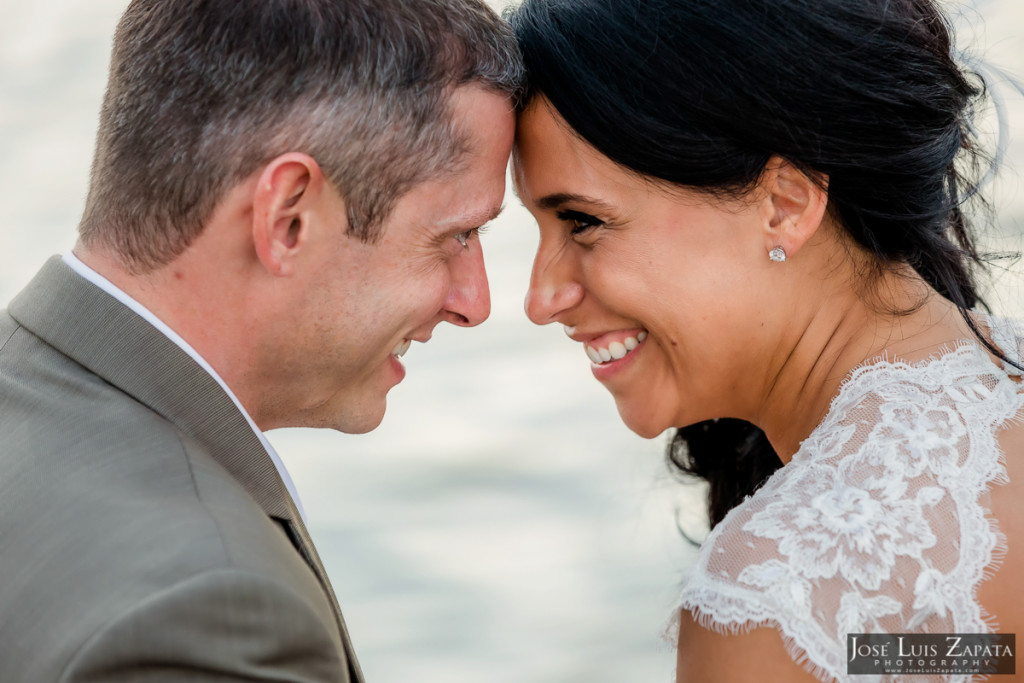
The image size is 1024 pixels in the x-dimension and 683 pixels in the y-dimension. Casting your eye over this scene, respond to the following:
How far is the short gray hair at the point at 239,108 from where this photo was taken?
206 centimetres

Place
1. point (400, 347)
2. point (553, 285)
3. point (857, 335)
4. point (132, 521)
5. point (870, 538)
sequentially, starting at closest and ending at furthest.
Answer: point (132, 521) → point (870, 538) → point (857, 335) → point (400, 347) → point (553, 285)

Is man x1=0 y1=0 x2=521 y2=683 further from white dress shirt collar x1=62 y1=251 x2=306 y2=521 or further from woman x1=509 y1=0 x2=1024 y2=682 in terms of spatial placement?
woman x1=509 y1=0 x2=1024 y2=682

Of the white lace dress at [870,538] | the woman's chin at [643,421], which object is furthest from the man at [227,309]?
the white lace dress at [870,538]

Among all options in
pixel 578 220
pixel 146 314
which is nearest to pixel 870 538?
pixel 578 220

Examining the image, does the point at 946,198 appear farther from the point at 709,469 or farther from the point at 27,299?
the point at 27,299

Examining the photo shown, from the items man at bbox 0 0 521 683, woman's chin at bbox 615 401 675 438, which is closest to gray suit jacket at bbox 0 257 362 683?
man at bbox 0 0 521 683

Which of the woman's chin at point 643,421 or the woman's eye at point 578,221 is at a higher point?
the woman's eye at point 578,221

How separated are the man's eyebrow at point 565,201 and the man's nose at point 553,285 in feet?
0.42

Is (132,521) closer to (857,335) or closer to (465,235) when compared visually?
(465,235)

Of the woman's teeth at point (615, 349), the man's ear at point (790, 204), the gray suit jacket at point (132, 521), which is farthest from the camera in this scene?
the woman's teeth at point (615, 349)

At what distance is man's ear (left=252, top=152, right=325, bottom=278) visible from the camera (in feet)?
6.75

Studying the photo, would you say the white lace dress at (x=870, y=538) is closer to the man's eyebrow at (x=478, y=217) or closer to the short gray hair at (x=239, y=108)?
the man's eyebrow at (x=478, y=217)

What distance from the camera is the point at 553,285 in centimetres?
269

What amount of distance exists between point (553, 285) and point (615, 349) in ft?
0.70
